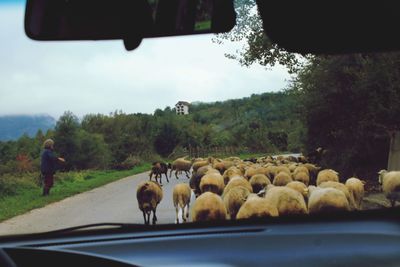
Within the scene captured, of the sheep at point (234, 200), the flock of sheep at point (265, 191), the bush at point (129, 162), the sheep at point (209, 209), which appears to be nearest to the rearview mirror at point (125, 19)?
the flock of sheep at point (265, 191)

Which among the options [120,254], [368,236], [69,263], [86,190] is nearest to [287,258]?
[368,236]

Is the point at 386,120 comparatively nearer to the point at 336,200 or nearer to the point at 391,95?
the point at 391,95

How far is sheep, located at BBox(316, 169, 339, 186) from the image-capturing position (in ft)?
24.4

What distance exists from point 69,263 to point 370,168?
649 cm

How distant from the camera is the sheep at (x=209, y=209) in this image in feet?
15.3

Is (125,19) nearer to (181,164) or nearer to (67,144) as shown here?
(67,144)

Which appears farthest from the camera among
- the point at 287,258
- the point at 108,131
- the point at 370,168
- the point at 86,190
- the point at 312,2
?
the point at 86,190

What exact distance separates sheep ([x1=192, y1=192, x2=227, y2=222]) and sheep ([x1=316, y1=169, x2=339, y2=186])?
2.42m

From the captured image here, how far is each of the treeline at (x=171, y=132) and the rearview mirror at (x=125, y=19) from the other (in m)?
0.73

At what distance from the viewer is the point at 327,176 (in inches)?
301

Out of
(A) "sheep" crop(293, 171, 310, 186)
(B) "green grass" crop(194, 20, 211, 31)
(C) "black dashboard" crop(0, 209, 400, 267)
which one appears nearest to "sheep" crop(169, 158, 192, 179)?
(A) "sheep" crop(293, 171, 310, 186)

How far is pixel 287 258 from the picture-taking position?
1.37m

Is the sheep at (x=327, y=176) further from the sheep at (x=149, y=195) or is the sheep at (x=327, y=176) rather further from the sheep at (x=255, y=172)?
the sheep at (x=149, y=195)

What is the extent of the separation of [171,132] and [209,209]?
65.1 inches
